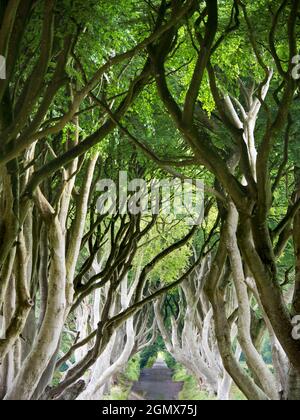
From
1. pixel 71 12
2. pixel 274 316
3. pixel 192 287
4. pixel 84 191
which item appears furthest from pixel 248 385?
pixel 192 287

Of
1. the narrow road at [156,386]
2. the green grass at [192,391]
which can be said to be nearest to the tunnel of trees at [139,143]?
the green grass at [192,391]

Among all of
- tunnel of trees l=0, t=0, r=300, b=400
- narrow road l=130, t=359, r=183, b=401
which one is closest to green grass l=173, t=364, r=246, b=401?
narrow road l=130, t=359, r=183, b=401

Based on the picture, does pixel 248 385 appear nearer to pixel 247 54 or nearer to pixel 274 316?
pixel 274 316

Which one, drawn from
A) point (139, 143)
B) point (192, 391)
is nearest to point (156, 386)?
point (192, 391)

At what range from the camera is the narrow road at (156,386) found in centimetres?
2906

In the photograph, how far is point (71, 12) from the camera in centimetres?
505

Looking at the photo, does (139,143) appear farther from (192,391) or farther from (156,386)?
(156,386)

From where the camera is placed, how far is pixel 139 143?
5641 mm

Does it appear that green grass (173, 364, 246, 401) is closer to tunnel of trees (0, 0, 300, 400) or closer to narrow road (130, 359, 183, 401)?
narrow road (130, 359, 183, 401)

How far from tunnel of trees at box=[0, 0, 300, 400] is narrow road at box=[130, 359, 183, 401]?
18.6m

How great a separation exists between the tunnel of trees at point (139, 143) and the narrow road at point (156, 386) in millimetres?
18634

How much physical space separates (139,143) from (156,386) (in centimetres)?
3063

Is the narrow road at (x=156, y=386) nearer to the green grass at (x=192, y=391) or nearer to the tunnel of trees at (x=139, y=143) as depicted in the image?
the green grass at (x=192, y=391)
